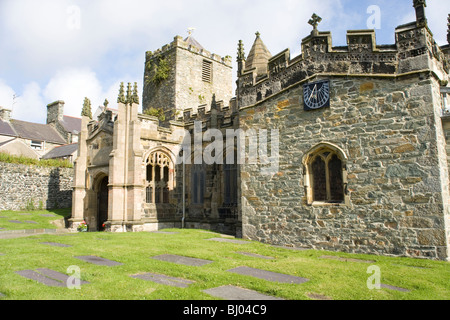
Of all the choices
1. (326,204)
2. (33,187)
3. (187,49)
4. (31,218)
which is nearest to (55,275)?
(326,204)

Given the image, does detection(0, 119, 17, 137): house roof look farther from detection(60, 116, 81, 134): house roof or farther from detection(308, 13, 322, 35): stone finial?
detection(308, 13, 322, 35): stone finial

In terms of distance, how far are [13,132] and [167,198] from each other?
84.7ft

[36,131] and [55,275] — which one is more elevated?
[36,131]

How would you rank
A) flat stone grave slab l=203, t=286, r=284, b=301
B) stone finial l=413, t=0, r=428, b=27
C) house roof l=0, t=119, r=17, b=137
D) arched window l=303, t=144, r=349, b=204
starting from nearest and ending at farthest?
flat stone grave slab l=203, t=286, r=284, b=301
stone finial l=413, t=0, r=428, b=27
arched window l=303, t=144, r=349, b=204
house roof l=0, t=119, r=17, b=137

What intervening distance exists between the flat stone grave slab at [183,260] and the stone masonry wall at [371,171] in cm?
415

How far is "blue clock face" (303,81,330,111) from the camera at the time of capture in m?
11.1

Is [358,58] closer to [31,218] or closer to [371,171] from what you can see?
[371,171]

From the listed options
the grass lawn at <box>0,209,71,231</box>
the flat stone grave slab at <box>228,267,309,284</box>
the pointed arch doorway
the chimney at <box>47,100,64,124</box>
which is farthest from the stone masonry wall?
the chimney at <box>47,100,64,124</box>

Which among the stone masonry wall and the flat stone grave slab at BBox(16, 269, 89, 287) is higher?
the stone masonry wall

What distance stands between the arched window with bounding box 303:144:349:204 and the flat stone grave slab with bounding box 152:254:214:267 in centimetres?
457

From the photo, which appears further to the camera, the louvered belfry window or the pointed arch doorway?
the louvered belfry window

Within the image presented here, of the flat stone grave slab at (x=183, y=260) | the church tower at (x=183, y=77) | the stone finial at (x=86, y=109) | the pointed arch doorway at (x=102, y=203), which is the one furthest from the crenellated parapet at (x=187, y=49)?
the flat stone grave slab at (x=183, y=260)

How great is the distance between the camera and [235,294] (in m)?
5.79

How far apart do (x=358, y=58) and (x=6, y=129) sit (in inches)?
1439
